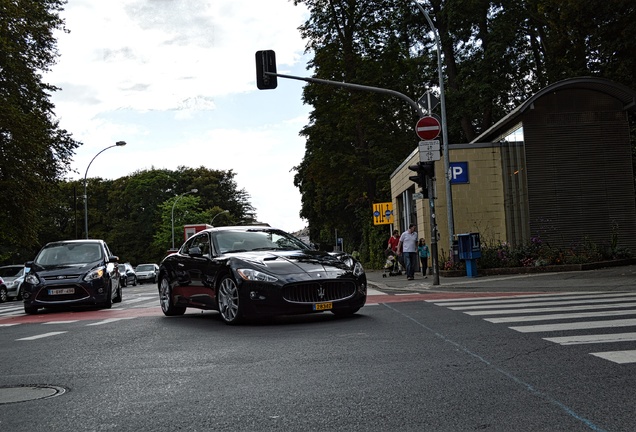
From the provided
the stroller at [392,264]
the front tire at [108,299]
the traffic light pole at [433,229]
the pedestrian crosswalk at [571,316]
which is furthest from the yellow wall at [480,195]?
the front tire at [108,299]

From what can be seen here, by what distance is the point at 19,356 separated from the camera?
807cm

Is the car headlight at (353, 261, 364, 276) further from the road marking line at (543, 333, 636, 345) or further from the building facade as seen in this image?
the building facade

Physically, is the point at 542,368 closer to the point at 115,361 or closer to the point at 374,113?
the point at 115,361

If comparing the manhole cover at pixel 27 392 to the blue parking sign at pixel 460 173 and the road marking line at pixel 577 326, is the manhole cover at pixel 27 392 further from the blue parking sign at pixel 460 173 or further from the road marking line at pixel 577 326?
the blue parking sign at pixel 460 173

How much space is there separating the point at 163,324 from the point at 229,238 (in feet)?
5.40

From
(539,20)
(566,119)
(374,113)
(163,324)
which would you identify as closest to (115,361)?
(163,324)

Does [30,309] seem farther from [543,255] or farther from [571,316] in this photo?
[543,255]

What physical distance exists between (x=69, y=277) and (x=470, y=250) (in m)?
10.4

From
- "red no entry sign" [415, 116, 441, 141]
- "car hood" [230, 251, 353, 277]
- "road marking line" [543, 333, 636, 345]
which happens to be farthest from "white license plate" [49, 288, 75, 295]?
"road marking line" [543, 333, 636, 345]

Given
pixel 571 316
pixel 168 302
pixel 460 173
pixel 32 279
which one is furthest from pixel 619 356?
pixel 460 173

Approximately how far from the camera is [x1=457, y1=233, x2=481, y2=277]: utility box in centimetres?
1997

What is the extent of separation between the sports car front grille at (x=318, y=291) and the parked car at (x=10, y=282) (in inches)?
901

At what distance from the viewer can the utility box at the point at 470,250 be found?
1997 centimetres

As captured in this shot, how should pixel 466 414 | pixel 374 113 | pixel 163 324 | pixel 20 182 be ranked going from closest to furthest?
1. pixel 466 414
2. pixel 163 324
3. pixel 20 182
4. pixel 374 113
